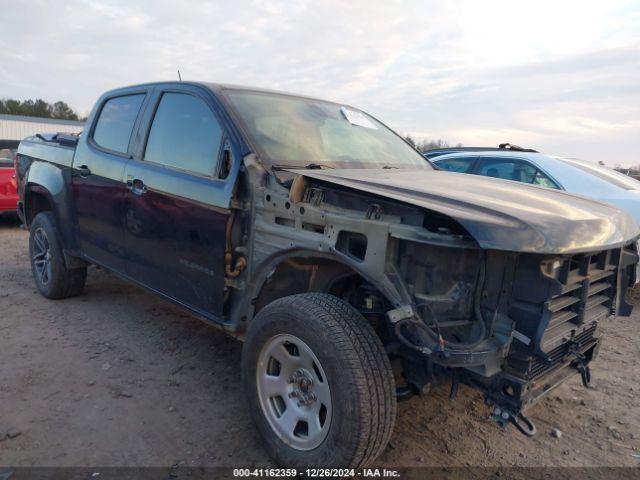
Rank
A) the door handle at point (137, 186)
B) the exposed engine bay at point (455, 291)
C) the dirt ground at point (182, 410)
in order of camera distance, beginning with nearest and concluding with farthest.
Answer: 1. the exposed engine bay at point (455, 291)
2. the dirt ground at point (182, 410)
3. the door handle at point (137, 186)

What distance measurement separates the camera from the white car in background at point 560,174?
5086 millimetres

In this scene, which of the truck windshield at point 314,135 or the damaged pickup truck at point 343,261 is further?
the truck windshield at point 314,135

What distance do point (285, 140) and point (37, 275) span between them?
3347 millimetres

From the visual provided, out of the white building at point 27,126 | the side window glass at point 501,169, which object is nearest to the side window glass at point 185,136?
the side window glass at point 501,169

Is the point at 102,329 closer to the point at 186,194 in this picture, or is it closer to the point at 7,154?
the point at 186,194

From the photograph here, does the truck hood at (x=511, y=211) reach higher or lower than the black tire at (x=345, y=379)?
higher

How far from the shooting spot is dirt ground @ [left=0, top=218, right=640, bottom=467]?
104 inches

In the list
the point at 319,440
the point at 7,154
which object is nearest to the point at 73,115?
the point at 7,154

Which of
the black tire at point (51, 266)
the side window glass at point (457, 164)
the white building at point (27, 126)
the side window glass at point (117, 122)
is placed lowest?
the black tire at point (51, 266)

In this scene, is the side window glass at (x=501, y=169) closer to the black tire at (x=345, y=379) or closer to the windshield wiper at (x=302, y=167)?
the windshield wiper at (x=302, y=167)

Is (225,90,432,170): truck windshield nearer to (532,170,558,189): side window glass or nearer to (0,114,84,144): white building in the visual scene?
(532,170,558,189): side window glass

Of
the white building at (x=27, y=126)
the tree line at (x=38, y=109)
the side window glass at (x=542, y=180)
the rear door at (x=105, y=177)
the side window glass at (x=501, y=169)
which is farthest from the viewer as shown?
the tree line at (x=38, y=109)

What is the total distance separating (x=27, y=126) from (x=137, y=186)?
39.6 metres

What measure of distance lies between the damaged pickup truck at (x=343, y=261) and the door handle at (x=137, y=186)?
0.02 meters
